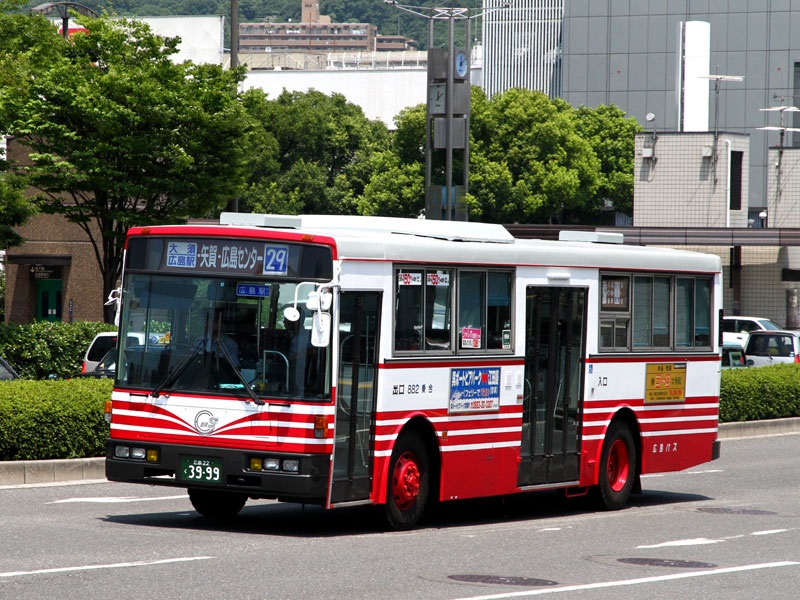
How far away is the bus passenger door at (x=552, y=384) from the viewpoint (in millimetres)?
14000

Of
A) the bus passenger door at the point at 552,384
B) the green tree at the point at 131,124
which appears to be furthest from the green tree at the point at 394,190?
the bus passenger door at the point at 552,384

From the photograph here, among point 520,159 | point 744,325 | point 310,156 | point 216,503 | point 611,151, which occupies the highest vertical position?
point 611,151

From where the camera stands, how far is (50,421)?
16.1 meters

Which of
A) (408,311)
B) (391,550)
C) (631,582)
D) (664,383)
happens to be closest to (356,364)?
(408,311)

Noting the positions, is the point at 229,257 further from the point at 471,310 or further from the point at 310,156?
the point at 310,156

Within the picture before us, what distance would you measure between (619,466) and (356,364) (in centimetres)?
488

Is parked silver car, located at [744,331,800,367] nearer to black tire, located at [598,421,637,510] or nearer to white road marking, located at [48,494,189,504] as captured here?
black tire, located at [598,421,637,510]

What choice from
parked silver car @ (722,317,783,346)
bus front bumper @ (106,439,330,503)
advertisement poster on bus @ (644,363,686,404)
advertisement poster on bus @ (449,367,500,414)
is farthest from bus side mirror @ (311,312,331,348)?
parked silver car @ (722,317,783,346)

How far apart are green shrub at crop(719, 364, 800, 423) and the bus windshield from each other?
1538 centimetres

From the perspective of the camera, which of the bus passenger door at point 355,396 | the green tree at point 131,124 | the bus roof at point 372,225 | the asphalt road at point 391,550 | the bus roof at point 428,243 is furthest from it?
the green tree at point 131,124

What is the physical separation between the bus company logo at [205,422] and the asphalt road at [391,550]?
34.6 inches

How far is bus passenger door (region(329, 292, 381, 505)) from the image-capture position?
458 inches

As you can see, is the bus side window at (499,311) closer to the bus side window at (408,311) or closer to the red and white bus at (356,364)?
the red and white bus at (356,364)

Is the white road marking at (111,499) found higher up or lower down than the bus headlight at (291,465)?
lower down
